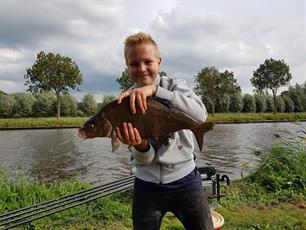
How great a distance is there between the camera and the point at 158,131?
2303mm

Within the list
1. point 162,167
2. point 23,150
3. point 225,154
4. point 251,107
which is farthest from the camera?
point 251,107

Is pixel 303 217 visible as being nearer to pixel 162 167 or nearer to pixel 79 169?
pixel 162 167

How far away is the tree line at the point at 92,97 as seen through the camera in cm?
4478

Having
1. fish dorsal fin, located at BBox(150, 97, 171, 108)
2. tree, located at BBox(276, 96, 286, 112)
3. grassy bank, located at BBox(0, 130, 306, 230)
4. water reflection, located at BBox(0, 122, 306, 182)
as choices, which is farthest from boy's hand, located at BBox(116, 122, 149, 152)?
tree, located at BBox(276, 96, 286, 112)

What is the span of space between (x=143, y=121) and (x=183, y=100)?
1.04 feet

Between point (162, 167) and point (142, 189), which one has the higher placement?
point (162, 167)

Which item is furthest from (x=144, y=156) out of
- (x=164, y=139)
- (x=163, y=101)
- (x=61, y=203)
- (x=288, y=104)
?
(x=288, y=104)

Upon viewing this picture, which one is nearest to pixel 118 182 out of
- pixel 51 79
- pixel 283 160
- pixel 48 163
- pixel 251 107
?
pixel 283 160

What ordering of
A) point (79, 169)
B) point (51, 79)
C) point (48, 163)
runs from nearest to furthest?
1. point (79, 169)
2. point (48, 163)
3. point (51, 79)

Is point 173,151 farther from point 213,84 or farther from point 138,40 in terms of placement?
point 213,84

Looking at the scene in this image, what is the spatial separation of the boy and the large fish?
0.26 ft

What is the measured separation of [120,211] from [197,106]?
363cm

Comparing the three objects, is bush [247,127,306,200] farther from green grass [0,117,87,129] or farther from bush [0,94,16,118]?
bush [0,94,16,118]

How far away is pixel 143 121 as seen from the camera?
2.24 m
